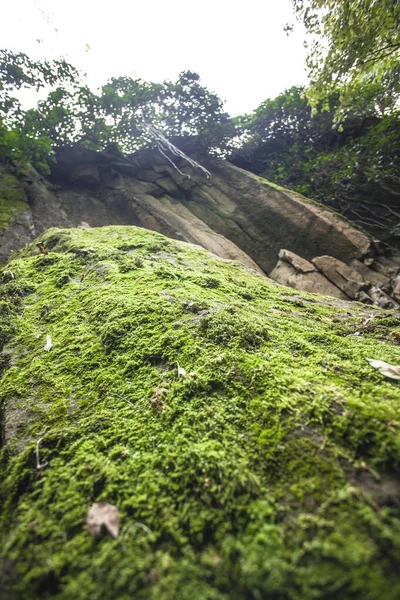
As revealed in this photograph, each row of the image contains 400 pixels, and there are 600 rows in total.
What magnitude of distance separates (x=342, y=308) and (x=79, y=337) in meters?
3.51

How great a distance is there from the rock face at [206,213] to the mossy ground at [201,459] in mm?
6051

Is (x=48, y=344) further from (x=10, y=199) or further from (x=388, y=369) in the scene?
(x=10, y=199)

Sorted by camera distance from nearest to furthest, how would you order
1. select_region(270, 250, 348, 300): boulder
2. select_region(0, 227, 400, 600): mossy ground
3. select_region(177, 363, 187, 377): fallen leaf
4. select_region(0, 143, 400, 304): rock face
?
select_region(0, 227, 400, 600): mossy ground, select_region(177, 363, 187, 377): fallen leaf, select_region(270, 250, 348, 300): boulder, select_region(0, 143, 400, 304): rock face

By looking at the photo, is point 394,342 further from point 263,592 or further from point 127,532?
point 127,532

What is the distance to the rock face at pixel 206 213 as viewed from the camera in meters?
8.24

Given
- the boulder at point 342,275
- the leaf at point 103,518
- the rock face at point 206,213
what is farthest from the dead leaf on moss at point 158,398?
the boulder at point 342,275

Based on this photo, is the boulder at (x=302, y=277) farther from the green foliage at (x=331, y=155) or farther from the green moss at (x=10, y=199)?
the green moss at (x=10, y=199)

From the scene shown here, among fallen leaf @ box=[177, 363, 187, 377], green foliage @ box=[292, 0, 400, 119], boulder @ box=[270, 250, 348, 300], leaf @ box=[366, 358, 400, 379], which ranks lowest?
boulder @ box=[270, 250, 348, 300]

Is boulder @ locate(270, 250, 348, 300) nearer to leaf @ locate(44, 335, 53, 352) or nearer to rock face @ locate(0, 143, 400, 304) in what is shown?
rock face @ locate(0, 143, 400, 304)

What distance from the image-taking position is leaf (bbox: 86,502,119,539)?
101 cm

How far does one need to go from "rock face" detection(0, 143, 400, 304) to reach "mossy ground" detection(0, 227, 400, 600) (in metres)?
6.05

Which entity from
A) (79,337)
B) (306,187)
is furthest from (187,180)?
(79,337)

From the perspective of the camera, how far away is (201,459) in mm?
1202

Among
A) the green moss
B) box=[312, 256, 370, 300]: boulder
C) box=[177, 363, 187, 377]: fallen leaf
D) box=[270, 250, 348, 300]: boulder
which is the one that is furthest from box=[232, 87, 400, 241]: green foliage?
the green moss
